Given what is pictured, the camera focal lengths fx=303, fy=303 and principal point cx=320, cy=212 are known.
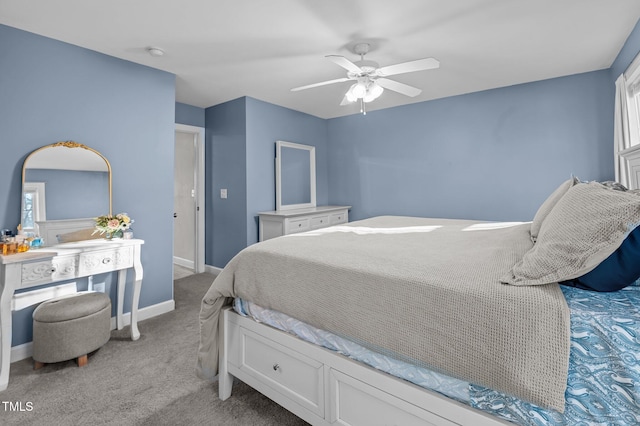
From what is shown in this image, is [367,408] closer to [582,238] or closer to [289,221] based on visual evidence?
[582,238]

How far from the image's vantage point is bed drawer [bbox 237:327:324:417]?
1415 mm

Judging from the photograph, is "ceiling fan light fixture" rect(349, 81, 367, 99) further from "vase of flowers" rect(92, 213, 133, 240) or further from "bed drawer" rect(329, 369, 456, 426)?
"vase of flowers" rect(92, 213, 133, 240)

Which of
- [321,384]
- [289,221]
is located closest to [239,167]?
[289,221]

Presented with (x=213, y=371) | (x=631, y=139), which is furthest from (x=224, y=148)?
(x=631, y=139)

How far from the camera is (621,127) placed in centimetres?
284

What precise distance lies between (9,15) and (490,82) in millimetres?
4441

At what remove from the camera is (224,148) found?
4320mm

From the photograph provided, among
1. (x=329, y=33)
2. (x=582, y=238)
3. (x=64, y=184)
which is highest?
(x=329, y=33)

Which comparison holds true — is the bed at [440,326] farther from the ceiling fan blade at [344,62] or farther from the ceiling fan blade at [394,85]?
the ceiling fan blade at [394,85]

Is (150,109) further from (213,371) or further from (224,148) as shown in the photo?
(213,371)

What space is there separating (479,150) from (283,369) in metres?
3.70

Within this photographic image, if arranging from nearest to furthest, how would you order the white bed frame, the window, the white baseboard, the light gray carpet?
the white bed frame
the light gray carpet
the white baseboard
the window

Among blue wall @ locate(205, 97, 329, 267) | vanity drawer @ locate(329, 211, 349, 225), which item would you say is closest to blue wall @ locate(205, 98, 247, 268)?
blue wall @ locate(205, 97, 329, 267)

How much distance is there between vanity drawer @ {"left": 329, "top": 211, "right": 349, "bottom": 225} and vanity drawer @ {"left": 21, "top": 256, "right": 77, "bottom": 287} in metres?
3.27
